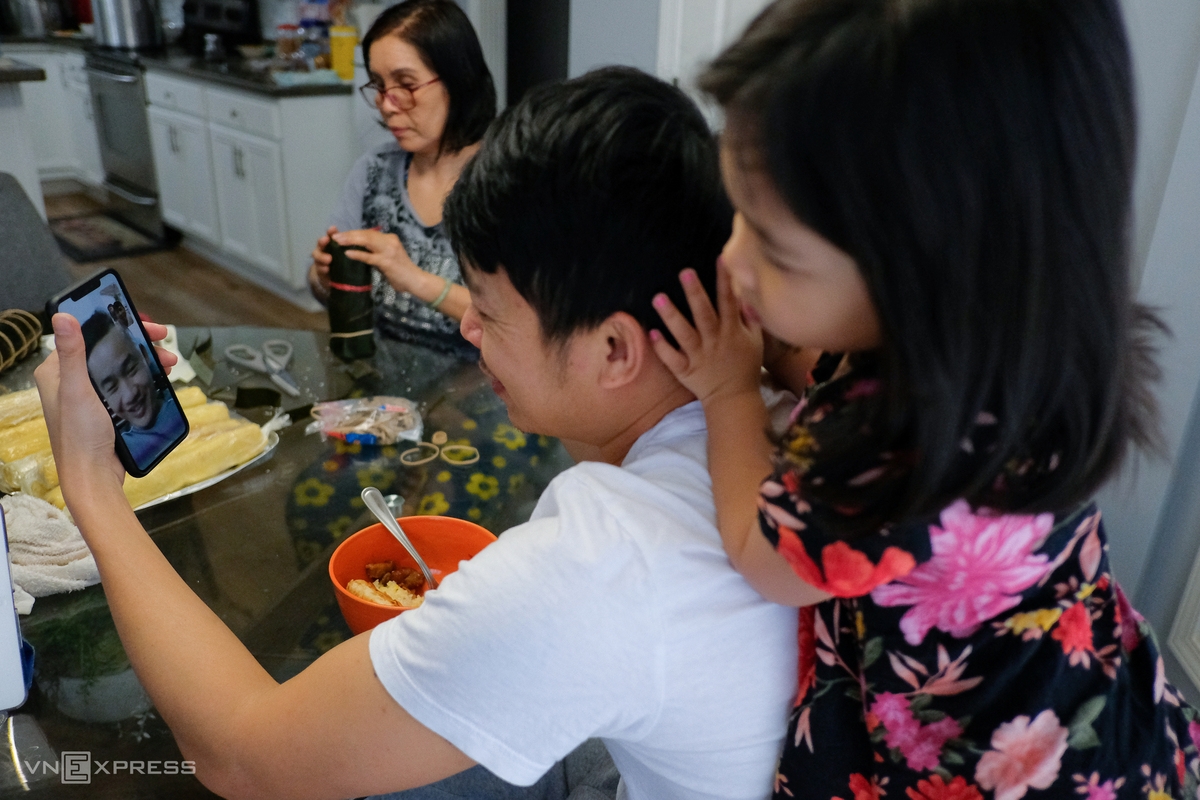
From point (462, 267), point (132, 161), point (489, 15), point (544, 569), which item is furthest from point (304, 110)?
point (544, 569)

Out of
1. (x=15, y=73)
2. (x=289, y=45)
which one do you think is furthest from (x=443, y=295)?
(x=289, y=45)

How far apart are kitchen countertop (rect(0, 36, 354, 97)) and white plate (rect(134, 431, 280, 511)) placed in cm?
295

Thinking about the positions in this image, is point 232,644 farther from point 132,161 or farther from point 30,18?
point 30,18

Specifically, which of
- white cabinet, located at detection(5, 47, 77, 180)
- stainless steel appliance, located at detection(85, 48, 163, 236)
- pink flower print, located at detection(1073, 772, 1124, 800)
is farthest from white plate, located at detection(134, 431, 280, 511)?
white cabinet, located at detection(5, 47, 77, 180)

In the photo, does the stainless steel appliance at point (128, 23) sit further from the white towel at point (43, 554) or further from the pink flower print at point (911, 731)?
the pink flower print at point (911, 731)

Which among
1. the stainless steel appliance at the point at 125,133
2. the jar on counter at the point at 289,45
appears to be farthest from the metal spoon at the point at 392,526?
the stainless steel appliance at the point at 125,133

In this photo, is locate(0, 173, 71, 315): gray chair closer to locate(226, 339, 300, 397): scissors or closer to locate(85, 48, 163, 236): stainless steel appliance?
locate(226, 339, 300, 397): scissors

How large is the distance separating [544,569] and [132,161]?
5.43 m

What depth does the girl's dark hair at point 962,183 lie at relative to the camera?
0.48m

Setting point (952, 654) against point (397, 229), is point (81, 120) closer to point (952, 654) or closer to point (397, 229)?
point (397, 229)

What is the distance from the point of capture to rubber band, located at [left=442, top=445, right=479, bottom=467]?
129 centimetres

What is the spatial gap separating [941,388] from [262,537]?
0.85 meters

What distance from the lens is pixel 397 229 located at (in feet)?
6.91

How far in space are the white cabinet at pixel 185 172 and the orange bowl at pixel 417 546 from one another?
4.03 m
